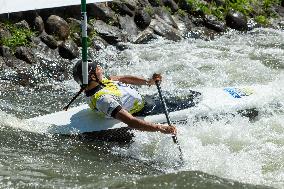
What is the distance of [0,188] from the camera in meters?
4.78

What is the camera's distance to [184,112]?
6.88m

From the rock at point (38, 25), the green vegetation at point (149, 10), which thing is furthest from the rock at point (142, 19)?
the rock at point (38, 25)

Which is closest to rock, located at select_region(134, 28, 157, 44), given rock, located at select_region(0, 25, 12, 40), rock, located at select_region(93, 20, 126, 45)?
rock, located at select_region(93, 20, 126, 45)

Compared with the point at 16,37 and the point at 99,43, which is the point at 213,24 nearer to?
the point at 99,43

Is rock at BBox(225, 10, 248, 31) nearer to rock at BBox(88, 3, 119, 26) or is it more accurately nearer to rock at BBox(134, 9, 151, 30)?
rock at BBox(134, 9, 151, 30)

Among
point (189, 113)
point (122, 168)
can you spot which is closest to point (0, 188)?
point (122, 168)

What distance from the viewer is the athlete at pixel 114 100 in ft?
19.7

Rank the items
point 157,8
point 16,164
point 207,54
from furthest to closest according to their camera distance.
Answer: point 157,8
point 207,54
point 16,164

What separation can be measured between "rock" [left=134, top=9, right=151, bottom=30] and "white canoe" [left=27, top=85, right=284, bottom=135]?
5.02 meters

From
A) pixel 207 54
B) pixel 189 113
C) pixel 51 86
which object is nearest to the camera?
pixel 189 113

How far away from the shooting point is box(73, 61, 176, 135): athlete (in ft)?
19.7

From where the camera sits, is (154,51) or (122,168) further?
(154,51)

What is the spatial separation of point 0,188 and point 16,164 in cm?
68

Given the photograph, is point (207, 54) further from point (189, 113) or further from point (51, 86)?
point (189, 113)
